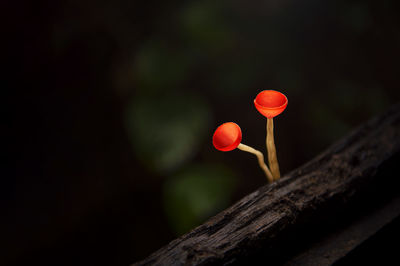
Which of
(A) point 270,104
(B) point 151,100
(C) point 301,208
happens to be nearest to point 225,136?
(A) point 270,104

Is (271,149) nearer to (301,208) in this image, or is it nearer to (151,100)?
(301,208)

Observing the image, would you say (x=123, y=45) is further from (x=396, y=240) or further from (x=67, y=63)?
(x=396, y=240)

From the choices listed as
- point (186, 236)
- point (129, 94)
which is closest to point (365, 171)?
point (186, 236)

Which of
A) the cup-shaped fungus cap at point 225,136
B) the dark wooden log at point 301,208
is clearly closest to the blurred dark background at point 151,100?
the dark wooden log at point 301,208

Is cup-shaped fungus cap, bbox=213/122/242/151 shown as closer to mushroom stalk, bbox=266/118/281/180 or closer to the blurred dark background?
mushroom stalk, bbox=266/118/281/180

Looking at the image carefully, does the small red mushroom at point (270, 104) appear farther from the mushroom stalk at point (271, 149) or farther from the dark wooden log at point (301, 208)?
the dark wooden log at point (301, 208)

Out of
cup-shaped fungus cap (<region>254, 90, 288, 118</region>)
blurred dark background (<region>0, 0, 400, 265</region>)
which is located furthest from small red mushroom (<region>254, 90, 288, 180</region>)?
blurred dark background (<region>0, 0, 400, 265</region>)
